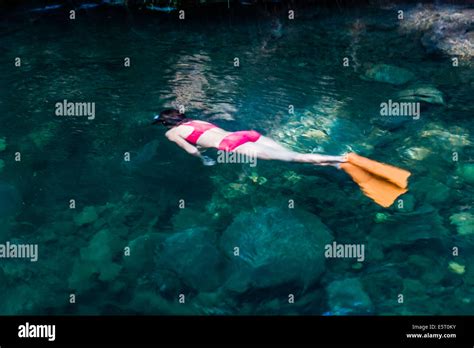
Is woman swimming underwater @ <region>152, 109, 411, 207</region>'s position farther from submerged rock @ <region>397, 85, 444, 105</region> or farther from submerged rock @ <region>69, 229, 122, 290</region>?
submerged rock @ <region>397, 85, 444, 105</region>

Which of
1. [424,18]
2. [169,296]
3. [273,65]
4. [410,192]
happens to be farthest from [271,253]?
[424,18]

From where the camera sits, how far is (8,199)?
7.14 meters

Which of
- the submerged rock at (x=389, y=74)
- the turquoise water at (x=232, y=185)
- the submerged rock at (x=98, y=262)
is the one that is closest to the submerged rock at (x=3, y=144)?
the turquoise water at (x=232, y=185)

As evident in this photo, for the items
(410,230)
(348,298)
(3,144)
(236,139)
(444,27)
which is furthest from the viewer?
(444,27)

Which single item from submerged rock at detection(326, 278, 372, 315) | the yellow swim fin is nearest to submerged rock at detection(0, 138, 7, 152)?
the yellow swim fin

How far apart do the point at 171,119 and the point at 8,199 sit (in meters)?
2.86

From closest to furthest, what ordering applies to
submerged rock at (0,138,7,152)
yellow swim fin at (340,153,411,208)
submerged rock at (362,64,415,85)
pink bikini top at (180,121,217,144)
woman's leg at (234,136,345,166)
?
yellow swim fin at (340,153,411,208), woman's leg at (234,136,345,166), pink bikini top at (180,121,217,144), submerged rock at (0,138,7,152), submerged rock at (362,64,415,85)

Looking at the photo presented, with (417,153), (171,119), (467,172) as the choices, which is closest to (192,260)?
(171,119)

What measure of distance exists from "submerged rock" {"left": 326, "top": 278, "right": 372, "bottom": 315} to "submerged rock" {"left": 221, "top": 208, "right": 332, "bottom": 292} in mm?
286

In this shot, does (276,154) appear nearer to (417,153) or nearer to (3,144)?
(417,153)

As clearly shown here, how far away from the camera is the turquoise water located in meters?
5.70

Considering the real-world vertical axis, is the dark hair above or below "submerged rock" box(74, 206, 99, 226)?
above

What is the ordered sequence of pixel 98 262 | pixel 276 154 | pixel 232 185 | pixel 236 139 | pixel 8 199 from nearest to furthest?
pixel 98 262
pixel 276 154
pixel 236 139
pixel 8 199
pixel 232 185
